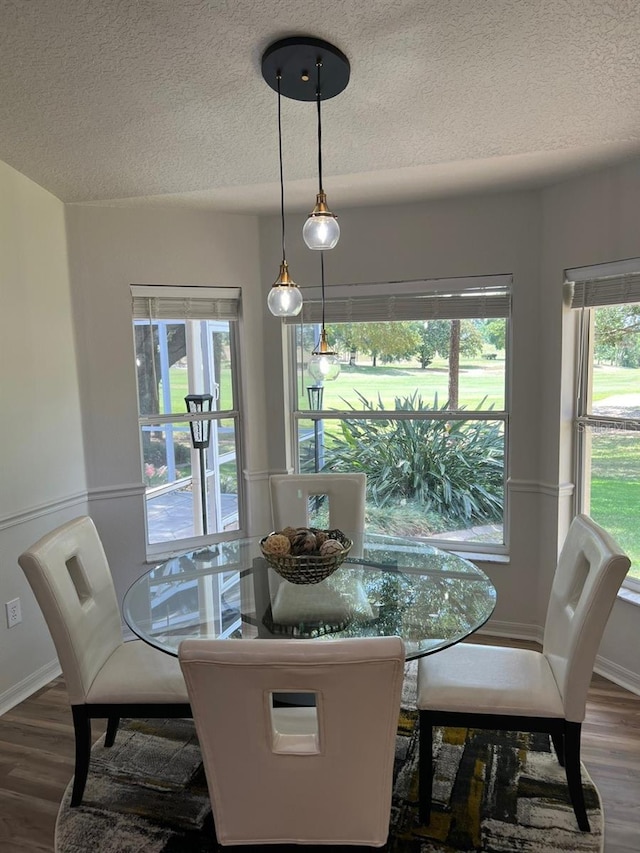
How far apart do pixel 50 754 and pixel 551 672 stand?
6.59 feet

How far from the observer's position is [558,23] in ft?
5.06

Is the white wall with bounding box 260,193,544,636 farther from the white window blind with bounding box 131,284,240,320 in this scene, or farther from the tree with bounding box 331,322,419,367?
the white window blind with bounding box 131,284,240,320

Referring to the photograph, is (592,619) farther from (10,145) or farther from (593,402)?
(10,145)

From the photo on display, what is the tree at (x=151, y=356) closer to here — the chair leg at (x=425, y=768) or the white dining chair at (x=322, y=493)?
the white dining chair at (x=322, y=493)

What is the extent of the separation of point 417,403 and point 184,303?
5.02 ft

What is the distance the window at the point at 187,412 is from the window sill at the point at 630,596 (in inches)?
87.2

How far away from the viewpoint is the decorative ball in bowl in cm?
196

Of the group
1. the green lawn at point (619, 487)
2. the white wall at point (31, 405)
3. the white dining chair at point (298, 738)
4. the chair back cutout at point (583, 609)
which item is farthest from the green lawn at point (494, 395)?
the white dining chair at point (298, 738)

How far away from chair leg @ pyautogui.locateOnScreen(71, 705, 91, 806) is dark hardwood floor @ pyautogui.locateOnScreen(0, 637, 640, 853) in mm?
107

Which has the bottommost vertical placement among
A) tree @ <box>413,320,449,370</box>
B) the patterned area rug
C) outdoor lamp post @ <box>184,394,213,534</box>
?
the patterned area rug

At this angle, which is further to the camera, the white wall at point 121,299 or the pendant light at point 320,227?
the white wall at point 121,299

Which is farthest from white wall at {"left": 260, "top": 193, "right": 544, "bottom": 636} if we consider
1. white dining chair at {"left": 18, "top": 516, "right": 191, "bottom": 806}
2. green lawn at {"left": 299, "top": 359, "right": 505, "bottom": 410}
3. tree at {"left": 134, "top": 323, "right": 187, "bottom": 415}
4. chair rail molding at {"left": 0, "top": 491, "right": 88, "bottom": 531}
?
white dining chair at {"left": 18, "top": 516, "right": 191, "bottom": 806}

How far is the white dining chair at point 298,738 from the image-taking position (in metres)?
1.23

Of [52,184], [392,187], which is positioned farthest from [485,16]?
[52,184]
